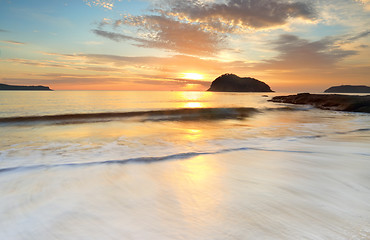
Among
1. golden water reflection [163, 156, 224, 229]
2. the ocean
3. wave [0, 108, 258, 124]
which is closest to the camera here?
the ocean

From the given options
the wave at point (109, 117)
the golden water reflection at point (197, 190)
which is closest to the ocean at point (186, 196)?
the golden water reflection at point (197, 190)

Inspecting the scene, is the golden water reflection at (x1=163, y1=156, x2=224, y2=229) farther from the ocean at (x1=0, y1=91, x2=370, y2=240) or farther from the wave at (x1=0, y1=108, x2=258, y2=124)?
the wave at (x1=0, y1=108, x2=258, y2=124)

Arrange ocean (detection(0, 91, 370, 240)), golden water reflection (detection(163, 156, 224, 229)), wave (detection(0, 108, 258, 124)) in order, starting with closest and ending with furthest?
ocean (detection(0, 91, 370, 240))
golden water reflection (detection(163, 156, 224, 229))
wave (detection(0, 108, 258, 124))

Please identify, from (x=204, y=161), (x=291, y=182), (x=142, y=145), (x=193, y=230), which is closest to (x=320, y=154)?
(x=291, y=182)

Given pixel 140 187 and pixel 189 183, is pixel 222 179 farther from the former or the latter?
pixel 140 187

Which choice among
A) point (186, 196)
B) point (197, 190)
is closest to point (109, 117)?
point (197, 190)

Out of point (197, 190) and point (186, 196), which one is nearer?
point (186, 196)

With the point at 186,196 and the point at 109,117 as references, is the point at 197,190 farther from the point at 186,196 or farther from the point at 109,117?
the point at 109,117

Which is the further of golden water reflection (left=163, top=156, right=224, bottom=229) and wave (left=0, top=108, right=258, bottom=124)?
wave (left=0, top=108, right=258, bottom=124)

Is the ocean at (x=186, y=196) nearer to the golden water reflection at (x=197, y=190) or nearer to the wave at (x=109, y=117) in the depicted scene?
the golden water reflection at (x=197, y=190)

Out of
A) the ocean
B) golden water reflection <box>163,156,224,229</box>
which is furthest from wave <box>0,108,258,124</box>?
golden water reflection <box>163,156,224,229</box>

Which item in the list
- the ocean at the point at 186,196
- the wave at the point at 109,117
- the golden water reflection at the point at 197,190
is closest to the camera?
the ocean at the point at 186,196

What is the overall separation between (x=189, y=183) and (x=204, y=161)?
5.33 feet

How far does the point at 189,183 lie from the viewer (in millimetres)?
3943
